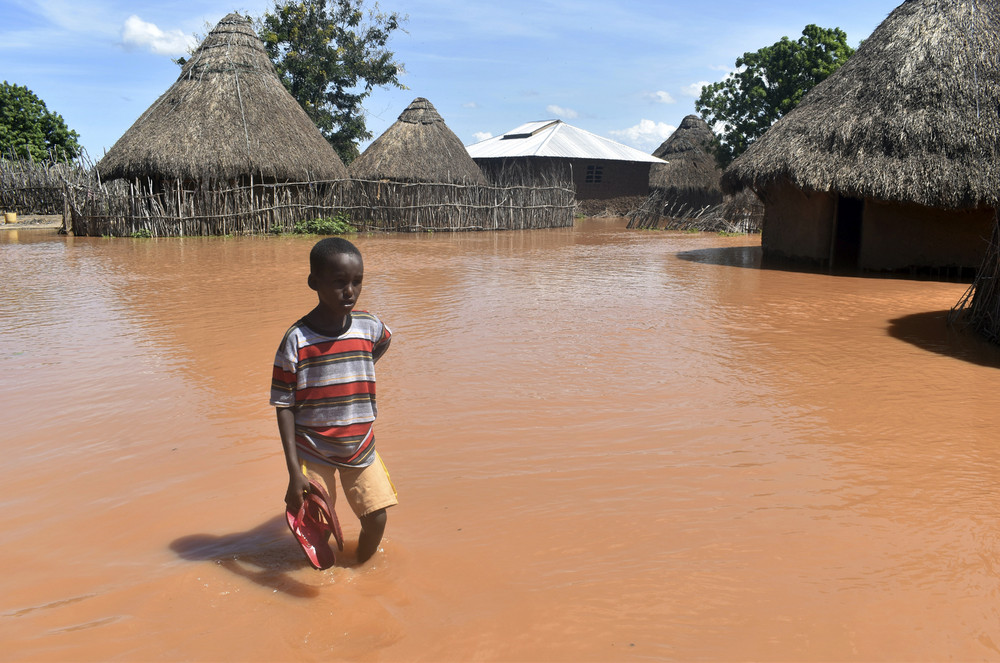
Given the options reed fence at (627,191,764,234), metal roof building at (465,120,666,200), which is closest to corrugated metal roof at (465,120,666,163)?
metal roof building at (465,120,666,200)

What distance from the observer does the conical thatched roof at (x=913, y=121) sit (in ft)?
32.0

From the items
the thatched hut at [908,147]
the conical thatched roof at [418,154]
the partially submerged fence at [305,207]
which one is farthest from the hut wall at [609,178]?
the thatched hut at [908,147]

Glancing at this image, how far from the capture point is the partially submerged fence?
51.8ft

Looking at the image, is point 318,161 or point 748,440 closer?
point 748,440

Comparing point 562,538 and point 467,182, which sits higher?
point 467,182

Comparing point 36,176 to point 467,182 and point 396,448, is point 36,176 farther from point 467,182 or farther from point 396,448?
point 396,448

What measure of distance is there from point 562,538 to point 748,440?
1.40 m

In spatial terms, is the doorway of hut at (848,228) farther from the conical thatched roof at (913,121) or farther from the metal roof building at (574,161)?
the metal roof building at (574,161)

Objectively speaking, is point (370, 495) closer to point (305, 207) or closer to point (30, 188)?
point (305, 207)

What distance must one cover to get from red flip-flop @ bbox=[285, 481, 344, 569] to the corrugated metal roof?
1042 inches

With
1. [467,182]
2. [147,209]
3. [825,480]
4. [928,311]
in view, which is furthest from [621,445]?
[467,182]

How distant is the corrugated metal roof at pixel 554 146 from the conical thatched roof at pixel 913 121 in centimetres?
1695

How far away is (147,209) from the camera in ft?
51.8

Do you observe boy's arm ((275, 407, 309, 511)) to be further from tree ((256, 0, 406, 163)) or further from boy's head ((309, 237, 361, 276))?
tree ((256, 0, 406, 163))
